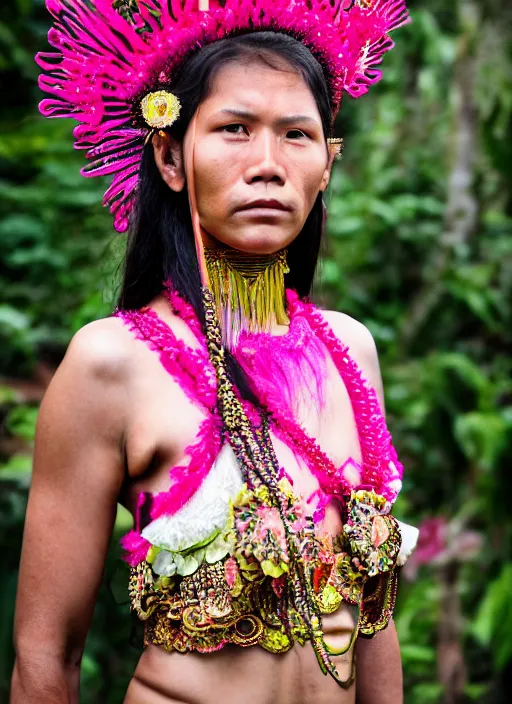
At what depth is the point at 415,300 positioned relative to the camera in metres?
5.97

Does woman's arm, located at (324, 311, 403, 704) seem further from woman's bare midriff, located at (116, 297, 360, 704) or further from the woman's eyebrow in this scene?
the woman's eyebrow

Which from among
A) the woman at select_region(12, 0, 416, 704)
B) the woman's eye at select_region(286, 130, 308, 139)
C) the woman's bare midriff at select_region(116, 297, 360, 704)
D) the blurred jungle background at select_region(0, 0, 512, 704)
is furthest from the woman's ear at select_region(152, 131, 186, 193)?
the blurred jungle background at select_region(0, 0, 512, 704)

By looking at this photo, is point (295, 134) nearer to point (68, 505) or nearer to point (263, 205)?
point (263, 205)

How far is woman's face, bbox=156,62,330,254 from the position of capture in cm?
177

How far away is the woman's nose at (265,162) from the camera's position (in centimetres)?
176

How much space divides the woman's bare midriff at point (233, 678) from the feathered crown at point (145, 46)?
103 cm

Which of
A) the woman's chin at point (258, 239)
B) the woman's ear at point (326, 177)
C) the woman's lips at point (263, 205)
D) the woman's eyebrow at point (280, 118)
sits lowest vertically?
the woman's chin at point (258, 239)

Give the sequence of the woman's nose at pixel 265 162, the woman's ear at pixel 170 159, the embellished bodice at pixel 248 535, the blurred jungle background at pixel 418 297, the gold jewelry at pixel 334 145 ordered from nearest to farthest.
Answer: the embellished bodice at pixel 248 535 < the woman's nose at pixel 265 162 < the woman's ear at pixel 170 159 < the gold jewelry at pixel 334 145 < the blurred jungle background at pixel 418 297

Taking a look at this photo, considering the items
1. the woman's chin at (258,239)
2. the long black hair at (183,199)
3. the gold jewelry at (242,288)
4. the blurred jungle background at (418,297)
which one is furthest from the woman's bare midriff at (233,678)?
the blurred jungle background at (418,297)

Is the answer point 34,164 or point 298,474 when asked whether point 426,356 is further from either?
point 298,474

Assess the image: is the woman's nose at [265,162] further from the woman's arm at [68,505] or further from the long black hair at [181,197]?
the woman's arm at [68,505]

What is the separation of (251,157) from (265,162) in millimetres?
31

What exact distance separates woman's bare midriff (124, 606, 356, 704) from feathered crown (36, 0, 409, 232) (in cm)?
103

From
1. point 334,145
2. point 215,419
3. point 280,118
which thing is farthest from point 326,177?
point 215,419
